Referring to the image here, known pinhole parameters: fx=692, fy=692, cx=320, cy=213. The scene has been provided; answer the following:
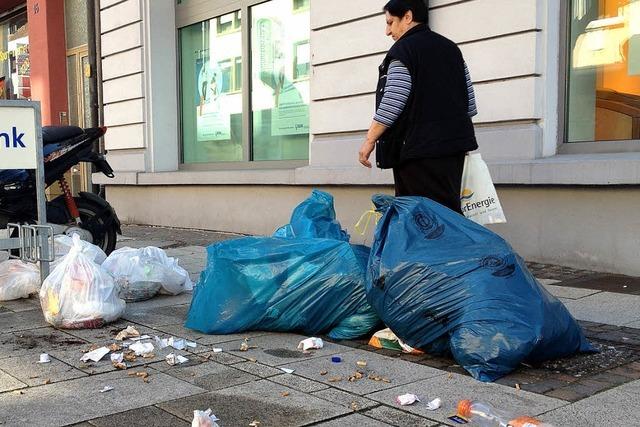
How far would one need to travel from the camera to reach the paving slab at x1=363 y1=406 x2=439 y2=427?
2561 millimetres

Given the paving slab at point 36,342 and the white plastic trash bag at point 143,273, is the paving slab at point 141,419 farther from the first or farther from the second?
the white plastic trash bag at point 143,273

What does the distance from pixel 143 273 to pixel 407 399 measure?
106 inches

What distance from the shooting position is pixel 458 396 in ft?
9.30

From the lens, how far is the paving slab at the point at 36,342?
143 inches

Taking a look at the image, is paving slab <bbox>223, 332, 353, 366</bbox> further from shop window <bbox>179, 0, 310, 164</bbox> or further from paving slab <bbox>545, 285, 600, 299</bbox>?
shop window <bbox>179, 0, 310, 164</bbox>

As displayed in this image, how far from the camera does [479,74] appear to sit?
20.1ft

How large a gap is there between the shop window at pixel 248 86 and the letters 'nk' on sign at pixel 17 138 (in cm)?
403

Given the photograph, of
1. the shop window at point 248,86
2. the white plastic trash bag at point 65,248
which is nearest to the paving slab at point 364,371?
the white plastic trash bag at point 65,248

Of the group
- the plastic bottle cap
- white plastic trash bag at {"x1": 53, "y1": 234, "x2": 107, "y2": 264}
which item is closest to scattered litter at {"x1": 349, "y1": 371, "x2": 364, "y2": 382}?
the plastic bottle cap

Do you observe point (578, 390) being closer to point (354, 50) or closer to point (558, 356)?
point (558, 356)

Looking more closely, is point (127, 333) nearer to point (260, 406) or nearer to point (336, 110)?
point (260, 406)

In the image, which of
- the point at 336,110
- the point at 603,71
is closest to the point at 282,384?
the point at 603,71

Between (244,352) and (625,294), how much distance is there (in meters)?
2.71

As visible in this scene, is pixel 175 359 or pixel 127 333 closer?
pixel 175 359
